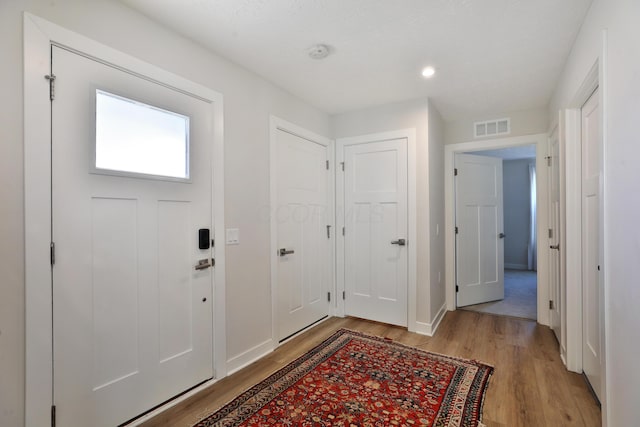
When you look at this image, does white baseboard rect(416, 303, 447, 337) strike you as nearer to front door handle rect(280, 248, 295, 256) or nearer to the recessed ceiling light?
front door handle rect(280, 248, 295, 256)

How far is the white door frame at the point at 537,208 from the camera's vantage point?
3.35m

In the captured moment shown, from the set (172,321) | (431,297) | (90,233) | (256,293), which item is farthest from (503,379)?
(90,233)

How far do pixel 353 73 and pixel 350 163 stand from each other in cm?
117

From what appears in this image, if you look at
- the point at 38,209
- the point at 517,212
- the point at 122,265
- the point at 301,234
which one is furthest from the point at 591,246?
the point at 517,212

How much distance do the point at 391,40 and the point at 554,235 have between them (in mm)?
2566

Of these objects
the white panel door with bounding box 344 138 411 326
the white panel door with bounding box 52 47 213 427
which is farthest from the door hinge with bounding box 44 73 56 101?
the white panel door with bounding box 344 138 411 326

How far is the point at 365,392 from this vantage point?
205 cm

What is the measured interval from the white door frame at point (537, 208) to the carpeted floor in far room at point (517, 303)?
305 mm

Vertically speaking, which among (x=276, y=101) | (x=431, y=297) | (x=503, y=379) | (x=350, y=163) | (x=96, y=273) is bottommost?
(x=503, y=379)

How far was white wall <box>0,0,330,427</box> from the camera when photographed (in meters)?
1.29

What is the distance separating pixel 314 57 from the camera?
90.0 inches

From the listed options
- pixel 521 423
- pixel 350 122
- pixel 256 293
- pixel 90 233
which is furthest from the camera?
pixel 350 122

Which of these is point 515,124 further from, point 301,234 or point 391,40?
point 301,234

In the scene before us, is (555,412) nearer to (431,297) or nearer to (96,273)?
(431,297)
